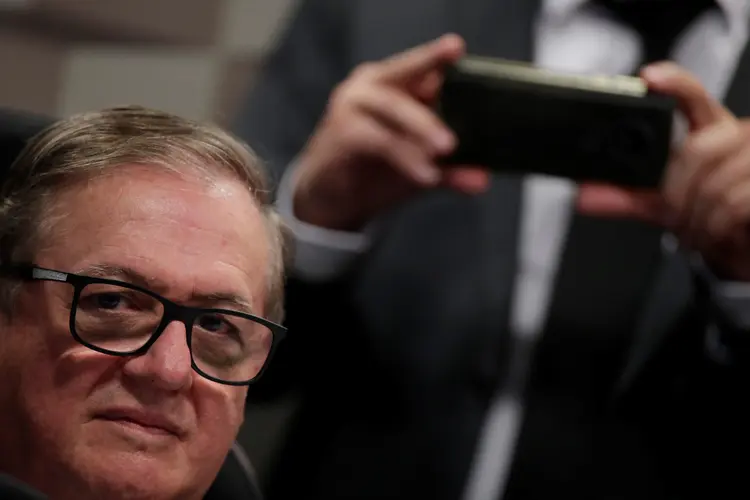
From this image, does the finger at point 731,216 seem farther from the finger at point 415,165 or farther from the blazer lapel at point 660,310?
the finger at point 415,165

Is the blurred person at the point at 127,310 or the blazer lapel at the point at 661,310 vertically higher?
the blurred person at the point at 127,310

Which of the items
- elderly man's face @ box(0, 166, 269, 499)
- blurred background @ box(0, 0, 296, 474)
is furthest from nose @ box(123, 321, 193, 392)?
blurred background @ box(0, 0, 296, 474)

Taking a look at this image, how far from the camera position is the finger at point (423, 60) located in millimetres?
486

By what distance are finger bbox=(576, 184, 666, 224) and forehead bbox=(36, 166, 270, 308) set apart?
242mm

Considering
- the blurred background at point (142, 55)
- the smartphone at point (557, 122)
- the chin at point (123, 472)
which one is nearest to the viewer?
the chin at point (123, 472)

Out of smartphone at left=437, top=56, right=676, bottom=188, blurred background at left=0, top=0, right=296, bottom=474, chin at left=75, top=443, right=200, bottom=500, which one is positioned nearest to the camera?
chin at left=75, top=443, right=200, bottom=500

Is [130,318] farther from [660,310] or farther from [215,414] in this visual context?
[660,310]

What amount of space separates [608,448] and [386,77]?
0.90ft

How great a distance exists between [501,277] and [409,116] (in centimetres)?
14

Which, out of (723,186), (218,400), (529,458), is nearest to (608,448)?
(529,458)

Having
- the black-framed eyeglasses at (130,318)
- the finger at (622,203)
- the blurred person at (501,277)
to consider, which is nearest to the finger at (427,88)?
the blurred person at (501,277)

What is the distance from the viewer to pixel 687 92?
1.58ft

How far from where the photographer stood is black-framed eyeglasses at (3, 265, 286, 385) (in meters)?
0.34

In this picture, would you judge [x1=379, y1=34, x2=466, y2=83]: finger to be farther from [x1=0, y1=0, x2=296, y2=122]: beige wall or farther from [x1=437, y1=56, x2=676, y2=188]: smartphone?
[x1=0, y1=0, x2=296, y2=122]: beige wall
